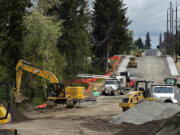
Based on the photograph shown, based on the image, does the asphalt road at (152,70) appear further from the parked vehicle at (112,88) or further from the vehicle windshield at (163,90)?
the vehicle windshield at (163,90)

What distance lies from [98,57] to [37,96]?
3343cm

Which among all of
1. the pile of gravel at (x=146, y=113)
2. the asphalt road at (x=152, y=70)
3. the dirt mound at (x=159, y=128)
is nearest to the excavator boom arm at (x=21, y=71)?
the pile of gravel at (x=146, y=113)

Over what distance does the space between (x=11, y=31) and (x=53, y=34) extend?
5.49m

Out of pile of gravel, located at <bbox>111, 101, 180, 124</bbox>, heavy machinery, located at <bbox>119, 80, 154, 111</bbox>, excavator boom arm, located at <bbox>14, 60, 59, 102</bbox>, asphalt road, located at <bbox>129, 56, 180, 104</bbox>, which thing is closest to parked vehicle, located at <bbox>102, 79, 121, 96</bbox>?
excavator boom arm, located at <bbox>14, 60, 59, 102</bbox>

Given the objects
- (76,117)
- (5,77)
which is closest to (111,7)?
(5,77)

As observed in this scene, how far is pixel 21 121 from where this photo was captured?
64.1 ft

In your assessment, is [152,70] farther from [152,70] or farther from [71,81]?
[71,81]

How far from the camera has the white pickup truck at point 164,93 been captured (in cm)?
2273

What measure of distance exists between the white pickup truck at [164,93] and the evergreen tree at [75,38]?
18550 mm

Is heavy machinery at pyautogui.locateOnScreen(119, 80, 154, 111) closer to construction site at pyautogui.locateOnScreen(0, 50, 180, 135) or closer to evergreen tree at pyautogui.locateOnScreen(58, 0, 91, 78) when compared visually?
construction site at pyautogui.locateOnScreen(0, 50, 180, 135)

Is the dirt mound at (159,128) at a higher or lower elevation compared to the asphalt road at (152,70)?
lower

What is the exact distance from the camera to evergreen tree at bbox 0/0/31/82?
3013 cm

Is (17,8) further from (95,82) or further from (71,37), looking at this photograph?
(95,82)

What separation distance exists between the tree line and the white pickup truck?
38.8 ft
